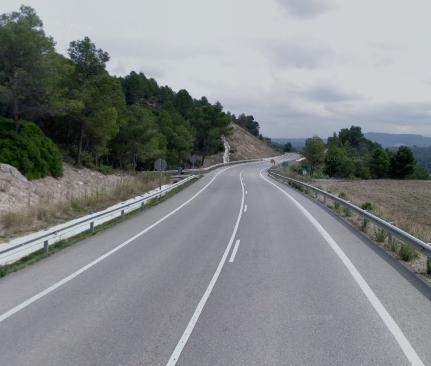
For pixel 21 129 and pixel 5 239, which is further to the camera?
pixel 21 129

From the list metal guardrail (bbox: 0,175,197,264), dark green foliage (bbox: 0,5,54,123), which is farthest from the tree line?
metal guardrail (bbox: 0,175,197,264)

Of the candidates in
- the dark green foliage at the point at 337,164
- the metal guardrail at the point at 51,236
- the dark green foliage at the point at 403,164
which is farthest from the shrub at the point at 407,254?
the dark green foliage at the point at 403,164

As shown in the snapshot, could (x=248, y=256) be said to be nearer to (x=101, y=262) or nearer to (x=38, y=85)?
(x=101, y=262)

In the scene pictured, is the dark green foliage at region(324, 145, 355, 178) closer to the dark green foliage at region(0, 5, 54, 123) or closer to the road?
the dark green foliage at region(0, 5, 54, 123)

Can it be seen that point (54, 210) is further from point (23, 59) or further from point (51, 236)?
point (23, 59)

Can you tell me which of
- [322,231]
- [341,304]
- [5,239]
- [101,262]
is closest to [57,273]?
[101,262]

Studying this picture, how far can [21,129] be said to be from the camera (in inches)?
1522

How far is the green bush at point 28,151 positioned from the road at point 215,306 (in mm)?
24304

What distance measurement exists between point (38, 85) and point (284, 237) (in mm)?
30532

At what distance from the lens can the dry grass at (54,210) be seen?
46.6ft

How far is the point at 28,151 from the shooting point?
119 feet

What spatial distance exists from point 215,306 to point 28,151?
32.5 meters

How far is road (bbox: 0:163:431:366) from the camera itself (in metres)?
5.49

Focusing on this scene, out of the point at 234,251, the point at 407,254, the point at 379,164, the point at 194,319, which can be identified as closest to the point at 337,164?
the point at 379,164
